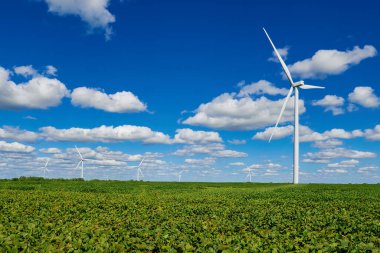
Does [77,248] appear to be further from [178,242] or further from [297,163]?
[297,163]

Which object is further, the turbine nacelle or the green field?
the turbine nacelle

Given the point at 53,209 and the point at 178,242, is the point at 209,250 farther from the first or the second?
the point at 53,209

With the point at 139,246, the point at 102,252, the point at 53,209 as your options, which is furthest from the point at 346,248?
the point at 53,209

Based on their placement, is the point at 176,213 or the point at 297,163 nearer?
the point at 176,213

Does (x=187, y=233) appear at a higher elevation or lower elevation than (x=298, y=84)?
lower

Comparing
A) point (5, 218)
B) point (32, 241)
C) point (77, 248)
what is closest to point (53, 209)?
point (5, 218)

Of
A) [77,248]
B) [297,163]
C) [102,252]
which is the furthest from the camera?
[297,163]

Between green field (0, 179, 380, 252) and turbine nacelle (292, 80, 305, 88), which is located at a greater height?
turbine nacelle (292, 80, 305, 88)

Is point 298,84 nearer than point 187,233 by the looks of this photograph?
No

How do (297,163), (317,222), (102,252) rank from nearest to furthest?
(102,252), (317,222), (297,163)

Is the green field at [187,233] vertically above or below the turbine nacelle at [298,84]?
below

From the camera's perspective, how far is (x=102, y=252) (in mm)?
10820

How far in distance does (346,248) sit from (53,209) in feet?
58.5

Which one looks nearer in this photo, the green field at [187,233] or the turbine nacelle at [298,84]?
the green field at [187,233]
